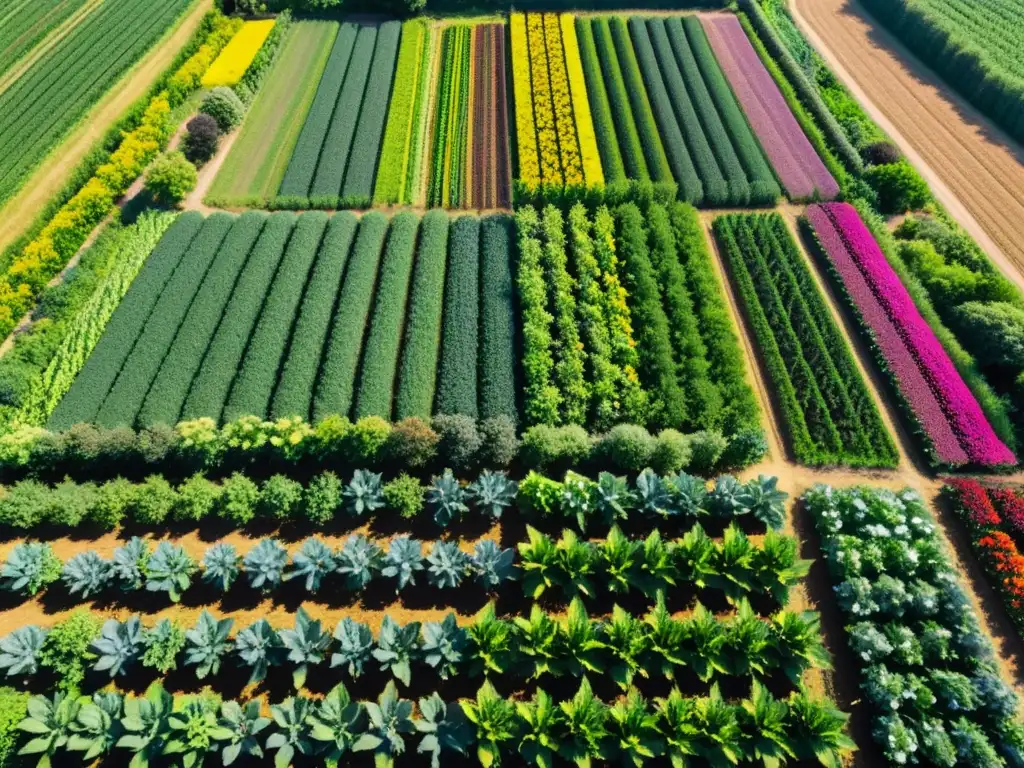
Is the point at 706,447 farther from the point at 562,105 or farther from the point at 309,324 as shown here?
the point at 562,105

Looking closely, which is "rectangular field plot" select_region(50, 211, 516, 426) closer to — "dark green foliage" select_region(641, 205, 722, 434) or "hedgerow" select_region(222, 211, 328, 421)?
"hedgerow" select_region(222, 211, 328, 421)

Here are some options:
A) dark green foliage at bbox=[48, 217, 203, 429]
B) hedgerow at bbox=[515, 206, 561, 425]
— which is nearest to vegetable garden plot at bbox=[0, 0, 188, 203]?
dark green foliage at bbox=[48, 217, 203, 429]

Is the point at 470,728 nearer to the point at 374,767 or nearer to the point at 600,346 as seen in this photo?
the point at 374,767

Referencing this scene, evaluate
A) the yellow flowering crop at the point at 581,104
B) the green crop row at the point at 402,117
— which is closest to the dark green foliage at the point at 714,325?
the yellow flowering crop at the point at 581,104

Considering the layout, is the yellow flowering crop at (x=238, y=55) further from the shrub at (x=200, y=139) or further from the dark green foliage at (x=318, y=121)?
the shrub at (x=200, y=139)

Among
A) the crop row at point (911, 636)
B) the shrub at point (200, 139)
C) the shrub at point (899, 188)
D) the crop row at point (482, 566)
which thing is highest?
the shrub at point (200, 139)

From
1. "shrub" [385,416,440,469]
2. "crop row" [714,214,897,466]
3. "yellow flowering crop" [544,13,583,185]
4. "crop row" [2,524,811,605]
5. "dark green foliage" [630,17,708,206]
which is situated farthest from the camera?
"yellow flowering crop" [544,13,583,185]
